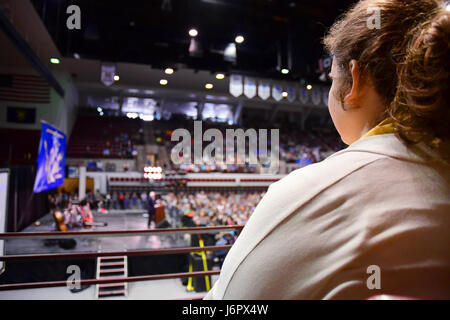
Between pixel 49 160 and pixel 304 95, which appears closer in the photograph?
pixel 49 160

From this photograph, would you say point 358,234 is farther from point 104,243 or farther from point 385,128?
point 104,243

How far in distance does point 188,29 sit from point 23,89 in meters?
9.03

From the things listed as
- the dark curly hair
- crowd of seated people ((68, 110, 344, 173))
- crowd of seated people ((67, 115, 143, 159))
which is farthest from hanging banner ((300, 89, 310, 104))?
the dark curly hair

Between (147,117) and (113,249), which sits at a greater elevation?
(147,117)

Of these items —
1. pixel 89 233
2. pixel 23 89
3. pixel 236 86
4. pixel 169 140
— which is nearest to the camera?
pixel 89 233

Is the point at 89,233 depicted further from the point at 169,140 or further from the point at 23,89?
the point at 169,140

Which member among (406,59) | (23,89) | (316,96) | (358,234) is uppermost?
(23,89)

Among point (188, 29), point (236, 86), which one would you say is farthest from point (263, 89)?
point (188, 29)

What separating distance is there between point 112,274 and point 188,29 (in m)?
4.96

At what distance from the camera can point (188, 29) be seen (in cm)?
591

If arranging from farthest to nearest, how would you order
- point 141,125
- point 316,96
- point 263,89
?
1. point 141,125
2. point 316,96
3. point 263,89

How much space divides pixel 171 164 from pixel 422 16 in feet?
42.5
